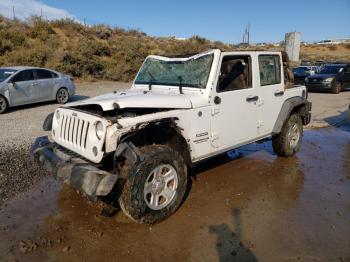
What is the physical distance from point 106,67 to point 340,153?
18.6 metres

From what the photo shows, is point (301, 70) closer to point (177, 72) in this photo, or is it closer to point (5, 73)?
point (5, 73)

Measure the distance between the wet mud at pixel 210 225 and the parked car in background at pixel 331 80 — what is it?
1470cm

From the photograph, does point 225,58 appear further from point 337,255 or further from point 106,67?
point 106,67

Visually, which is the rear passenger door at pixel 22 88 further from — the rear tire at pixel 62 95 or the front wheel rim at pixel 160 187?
the front wheel rim at pixel 160 187

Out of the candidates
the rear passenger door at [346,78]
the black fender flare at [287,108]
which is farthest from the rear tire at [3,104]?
the rear passenger door at [346,78]

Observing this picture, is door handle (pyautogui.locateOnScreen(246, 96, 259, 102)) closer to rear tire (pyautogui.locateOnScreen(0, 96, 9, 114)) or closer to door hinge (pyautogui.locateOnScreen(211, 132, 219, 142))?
door hinge (pyautogui.locateOnScreen(211, 132, 219, 142))

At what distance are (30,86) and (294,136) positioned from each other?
9.51 m

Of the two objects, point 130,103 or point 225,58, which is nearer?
point 130,103

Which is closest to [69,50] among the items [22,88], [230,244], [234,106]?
[22,88]

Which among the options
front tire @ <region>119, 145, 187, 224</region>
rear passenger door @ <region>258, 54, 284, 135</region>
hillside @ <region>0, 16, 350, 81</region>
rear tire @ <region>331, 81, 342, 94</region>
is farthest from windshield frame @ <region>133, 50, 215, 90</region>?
rear tire @ <region>331, 81, 342, 94</region>

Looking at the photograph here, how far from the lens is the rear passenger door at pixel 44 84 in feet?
40.7

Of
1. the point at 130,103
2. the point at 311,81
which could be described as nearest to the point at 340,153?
the point at 130,103

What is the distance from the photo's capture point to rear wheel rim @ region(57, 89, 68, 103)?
13258 mm

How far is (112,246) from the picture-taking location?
3.55 m
